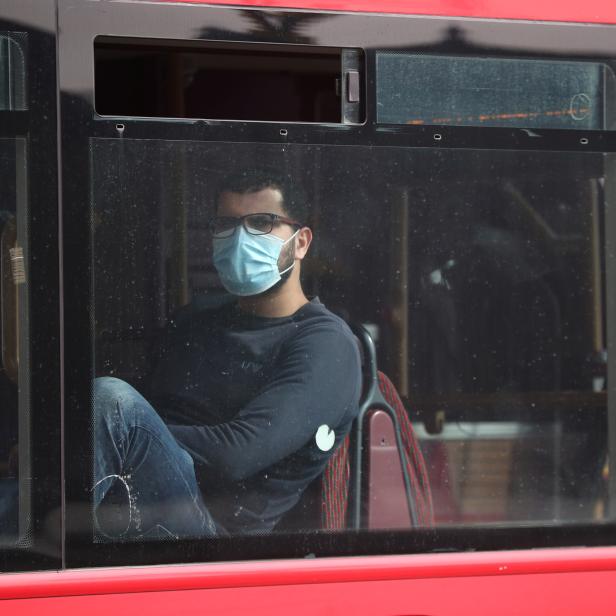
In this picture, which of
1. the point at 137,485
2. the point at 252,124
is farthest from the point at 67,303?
the point at 252,124

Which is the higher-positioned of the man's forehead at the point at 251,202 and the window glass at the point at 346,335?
the man's forehead at the point at 251,202

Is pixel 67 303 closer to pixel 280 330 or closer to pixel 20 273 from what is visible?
pixel 20 273

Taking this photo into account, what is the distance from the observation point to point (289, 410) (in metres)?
2.63

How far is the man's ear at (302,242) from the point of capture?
8.66 ft

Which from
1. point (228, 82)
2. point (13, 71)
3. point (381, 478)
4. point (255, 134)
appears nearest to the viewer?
point (13, 71)

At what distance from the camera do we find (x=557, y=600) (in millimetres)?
2707

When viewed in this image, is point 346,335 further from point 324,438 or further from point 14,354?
point 14,354

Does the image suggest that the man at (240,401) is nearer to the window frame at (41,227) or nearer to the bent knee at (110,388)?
the bent knee at (110,388)

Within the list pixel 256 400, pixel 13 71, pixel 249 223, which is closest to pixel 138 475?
pixel 256 400

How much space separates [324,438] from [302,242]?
579 mm

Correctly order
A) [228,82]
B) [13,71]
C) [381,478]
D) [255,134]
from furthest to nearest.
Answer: [228,82] < [381,478] < [255,134] < [13,71]

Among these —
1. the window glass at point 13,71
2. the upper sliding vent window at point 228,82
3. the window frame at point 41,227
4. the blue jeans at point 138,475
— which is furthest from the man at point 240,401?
the window glass at point 13,71

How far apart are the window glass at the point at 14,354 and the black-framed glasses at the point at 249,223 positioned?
53cm

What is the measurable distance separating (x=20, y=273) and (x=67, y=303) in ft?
0.50
